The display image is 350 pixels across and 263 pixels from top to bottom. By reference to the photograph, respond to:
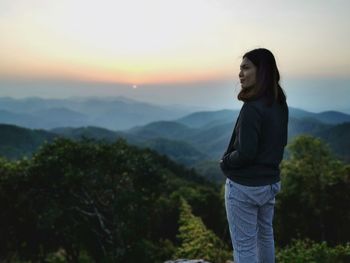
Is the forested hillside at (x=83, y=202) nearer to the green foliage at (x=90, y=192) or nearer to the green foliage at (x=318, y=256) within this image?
the green foliage at (x=90, y=192)

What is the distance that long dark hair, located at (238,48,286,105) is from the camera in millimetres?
4047

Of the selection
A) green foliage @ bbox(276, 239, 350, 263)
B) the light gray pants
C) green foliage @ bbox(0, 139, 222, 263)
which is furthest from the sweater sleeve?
green foliage @ bbox(0, 139, 222, 263)

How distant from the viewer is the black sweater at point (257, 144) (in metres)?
3.89

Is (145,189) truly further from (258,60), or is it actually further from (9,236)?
(258,60)

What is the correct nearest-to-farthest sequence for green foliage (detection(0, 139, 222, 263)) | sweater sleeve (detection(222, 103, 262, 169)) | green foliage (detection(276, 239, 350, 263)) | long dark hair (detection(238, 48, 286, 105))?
1. sweater sleeve (detection(222, 103, 262, 169))
2. long dark hair (detection(238, 48, 286, 105))
3. green foliage (detection(276, 239, 350, 263))
4. green foliage (detection(0, 139, 222, 263))

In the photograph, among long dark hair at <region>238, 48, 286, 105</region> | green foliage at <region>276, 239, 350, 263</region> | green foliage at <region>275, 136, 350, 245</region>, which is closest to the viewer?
long dark hair at <region>238, 48, 286, 105</region>

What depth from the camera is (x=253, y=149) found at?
3883mm

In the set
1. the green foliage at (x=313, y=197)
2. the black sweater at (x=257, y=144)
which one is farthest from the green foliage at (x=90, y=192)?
the green foliage at (x=313, y=197)

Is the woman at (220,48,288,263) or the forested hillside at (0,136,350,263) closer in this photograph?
the woman at (220,48,288,263)

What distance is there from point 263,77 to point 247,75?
154 millimetres

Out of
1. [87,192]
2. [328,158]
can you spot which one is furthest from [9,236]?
[328,158]

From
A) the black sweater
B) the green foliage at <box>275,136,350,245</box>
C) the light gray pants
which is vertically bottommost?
the green foliage at <box>275,136,350,245</box>

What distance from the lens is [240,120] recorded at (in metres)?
3.97

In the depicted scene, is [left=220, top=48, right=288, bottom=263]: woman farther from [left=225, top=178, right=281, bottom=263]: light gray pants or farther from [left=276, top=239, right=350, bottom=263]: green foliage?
[left=276, top=239, right=350, bottom=263]: green foliage
